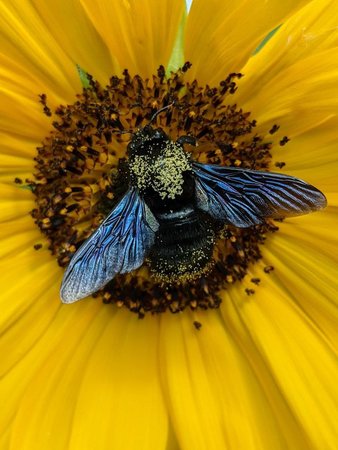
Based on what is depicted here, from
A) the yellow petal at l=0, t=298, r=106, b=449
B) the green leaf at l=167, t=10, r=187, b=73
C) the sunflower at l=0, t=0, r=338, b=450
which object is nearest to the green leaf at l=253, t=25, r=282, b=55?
the sunflower at l=0, t=0, r=338, b=450

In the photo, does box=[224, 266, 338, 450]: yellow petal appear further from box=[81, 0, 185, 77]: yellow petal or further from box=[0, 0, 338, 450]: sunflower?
box=[81, 0, 185, 77]: yellow petal

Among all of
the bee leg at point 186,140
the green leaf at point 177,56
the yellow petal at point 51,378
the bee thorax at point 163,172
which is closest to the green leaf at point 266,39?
the green leaf at point 177,56

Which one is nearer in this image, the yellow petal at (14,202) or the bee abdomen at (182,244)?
the bee abdomen at (182,244)

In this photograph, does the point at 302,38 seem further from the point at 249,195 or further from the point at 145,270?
the point at 145,270

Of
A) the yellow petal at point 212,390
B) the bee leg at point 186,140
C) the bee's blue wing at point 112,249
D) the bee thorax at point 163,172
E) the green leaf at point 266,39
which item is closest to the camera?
the bee's blue wing at point 112,249

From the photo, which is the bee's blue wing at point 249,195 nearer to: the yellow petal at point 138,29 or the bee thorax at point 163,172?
the bee thorax at point 163,172

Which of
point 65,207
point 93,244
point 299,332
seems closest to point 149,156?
point 93,244
